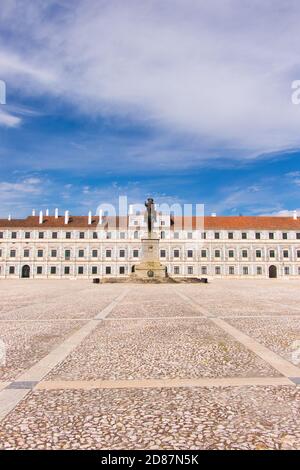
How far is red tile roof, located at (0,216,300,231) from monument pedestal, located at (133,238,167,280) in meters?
27.1

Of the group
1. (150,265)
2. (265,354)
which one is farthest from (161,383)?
(150,265)

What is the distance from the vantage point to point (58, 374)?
4.59 m

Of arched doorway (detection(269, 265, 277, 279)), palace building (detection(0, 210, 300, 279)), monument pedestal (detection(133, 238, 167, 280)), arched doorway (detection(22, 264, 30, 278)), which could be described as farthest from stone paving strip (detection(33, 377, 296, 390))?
arched doorway (detection(269, 265, 277, 279))

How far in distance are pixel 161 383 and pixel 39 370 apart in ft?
5.56

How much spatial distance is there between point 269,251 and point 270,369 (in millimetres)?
58273

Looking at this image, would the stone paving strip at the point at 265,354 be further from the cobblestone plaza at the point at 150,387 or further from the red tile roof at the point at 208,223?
the red tile roof at the point at 208,223

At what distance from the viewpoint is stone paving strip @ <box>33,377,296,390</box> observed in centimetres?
411

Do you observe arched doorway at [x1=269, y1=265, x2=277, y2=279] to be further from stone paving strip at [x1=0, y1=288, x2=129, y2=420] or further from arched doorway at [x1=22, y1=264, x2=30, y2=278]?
stone paving strip at [x1=0, y1=288, x2=129, y2=420]

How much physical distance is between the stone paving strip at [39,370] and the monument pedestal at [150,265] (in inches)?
1010

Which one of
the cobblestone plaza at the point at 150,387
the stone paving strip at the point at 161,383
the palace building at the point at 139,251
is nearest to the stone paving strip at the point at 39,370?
the cobblestone plaza at the point at 150,387

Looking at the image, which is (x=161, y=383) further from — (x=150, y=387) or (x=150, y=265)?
(x=150, y=265)
